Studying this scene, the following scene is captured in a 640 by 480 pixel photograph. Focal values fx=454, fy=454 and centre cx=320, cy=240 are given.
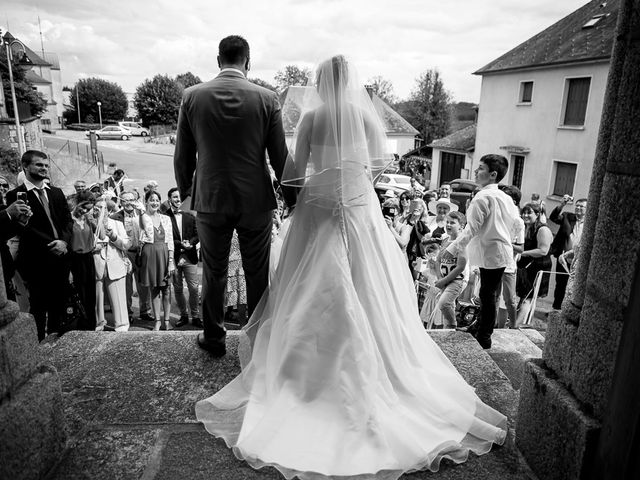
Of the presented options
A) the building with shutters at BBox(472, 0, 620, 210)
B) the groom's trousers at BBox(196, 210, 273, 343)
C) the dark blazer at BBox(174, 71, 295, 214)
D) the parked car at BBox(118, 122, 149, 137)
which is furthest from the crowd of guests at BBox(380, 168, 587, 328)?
the parked car at BBox(118, 122, 149, 137)

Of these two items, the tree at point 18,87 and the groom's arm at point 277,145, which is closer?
the groom's arm at point 277,145

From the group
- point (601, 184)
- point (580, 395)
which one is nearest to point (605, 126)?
point (601, 184)

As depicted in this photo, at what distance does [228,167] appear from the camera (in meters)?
2.95

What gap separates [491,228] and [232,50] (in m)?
2.75

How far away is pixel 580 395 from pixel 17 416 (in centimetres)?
243

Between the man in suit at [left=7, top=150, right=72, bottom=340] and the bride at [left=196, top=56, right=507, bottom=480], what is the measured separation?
110 inches

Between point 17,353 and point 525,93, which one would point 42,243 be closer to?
point 17,353

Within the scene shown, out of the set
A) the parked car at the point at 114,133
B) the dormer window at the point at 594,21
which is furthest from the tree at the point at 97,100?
the dormer window at the point at 594,21

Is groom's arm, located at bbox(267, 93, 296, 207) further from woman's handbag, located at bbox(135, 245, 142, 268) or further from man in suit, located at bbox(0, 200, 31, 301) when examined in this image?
woman's handbag, located at bbox(135, 245, 142, 268)

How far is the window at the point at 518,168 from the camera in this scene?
890 inches

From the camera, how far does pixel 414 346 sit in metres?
2.84

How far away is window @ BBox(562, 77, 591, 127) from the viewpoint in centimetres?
1902

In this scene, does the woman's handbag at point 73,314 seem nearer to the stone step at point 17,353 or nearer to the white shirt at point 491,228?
the stone step at point 17,353

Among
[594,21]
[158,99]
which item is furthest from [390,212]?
[158,99]
